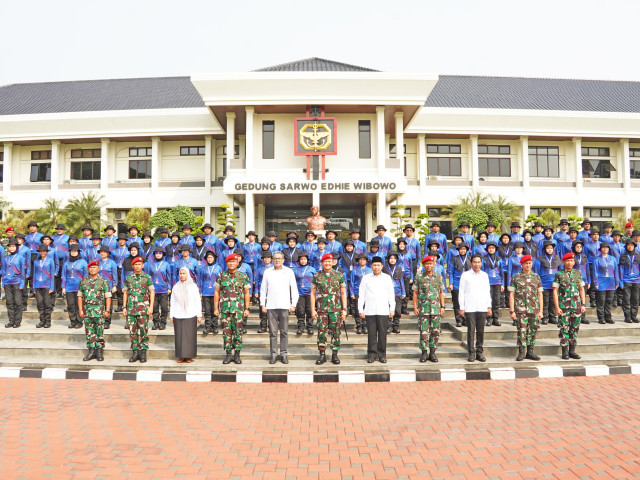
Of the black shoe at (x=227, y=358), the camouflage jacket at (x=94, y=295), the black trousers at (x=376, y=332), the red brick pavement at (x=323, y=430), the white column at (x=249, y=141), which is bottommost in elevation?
the red brick pavement at (x=323, y=430)

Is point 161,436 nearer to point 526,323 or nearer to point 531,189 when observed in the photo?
point 526,323

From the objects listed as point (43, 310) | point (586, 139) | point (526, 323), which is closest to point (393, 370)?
point (526, 323)

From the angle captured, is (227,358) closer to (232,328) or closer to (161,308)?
(232,328)

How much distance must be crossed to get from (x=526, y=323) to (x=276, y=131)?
14.8 metres

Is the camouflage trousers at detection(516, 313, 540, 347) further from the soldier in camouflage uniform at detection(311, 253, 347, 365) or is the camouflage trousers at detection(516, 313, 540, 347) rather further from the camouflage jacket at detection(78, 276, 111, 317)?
the camouflage jacket at detection(78, 276, 111, 317)

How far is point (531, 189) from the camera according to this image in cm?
2420

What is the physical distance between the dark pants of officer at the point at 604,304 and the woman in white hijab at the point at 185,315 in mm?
7892

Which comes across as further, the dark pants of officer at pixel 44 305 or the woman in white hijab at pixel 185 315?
the dark pants of officer at pixel 44 305

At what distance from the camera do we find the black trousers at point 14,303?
906 centimetres

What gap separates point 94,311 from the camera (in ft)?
24.0

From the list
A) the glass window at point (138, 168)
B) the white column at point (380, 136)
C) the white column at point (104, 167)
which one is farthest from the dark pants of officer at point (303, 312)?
the white column at point (104, 167)

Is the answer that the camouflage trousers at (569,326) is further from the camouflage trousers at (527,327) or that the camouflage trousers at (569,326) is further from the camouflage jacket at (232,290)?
the camouflage jacket at (232,290)

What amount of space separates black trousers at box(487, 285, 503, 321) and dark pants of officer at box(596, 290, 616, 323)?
6.45 feet

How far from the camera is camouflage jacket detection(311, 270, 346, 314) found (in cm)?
718
